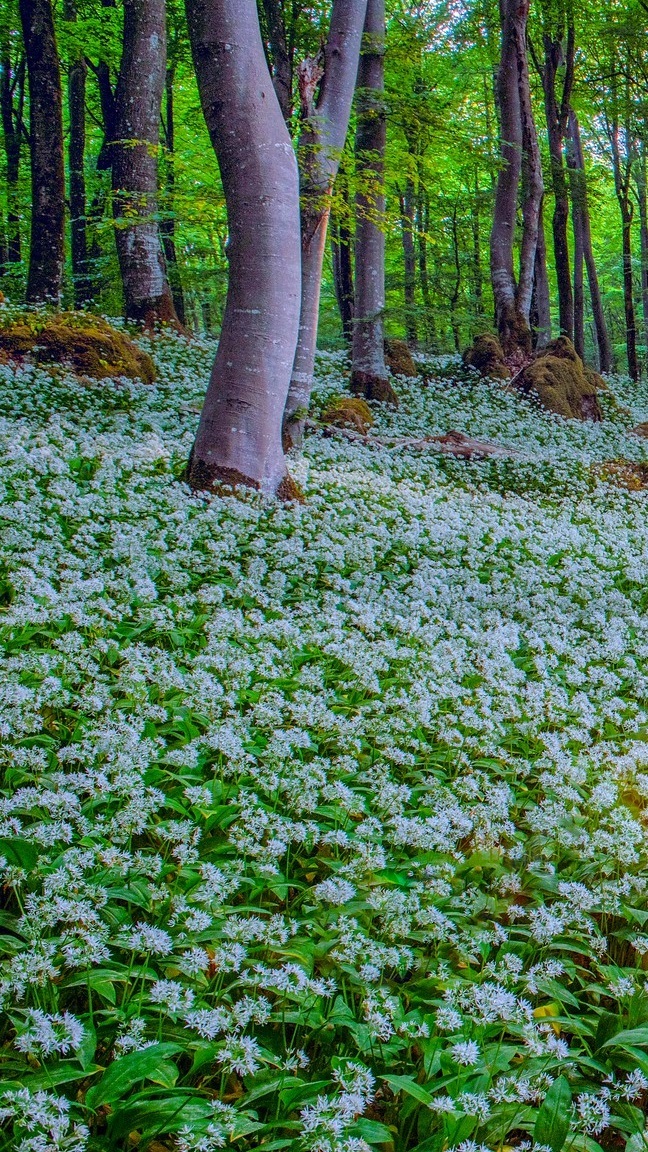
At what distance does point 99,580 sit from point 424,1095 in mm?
3614

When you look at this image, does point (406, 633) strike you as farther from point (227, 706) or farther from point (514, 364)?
point (514, 364)

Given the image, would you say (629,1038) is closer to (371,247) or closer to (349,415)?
(349,415)

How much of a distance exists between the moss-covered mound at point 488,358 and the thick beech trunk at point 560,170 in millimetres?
3351

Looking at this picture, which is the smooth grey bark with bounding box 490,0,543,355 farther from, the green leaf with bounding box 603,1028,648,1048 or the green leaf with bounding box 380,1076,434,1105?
the green leaf with bounding box 380,1076,434,1105

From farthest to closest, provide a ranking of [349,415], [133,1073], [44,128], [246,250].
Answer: [44,128] < [349,415] < [246,250] < [133,1073]

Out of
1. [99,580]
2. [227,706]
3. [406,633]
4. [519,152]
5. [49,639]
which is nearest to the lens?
[227,706]

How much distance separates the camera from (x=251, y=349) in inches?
298

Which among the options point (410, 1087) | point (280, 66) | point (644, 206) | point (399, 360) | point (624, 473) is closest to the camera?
point (410, 1087)

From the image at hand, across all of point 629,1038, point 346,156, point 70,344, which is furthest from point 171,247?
point 629,1038

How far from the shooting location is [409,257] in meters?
23.9

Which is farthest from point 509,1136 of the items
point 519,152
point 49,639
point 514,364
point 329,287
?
point 329,287

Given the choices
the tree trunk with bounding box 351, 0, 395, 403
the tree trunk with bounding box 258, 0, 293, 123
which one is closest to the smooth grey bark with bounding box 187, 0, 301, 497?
the tree trunk with bounding box 258, 0, 293, 123

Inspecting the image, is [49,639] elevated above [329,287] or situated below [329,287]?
below

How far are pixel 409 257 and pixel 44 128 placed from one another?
12.7 metres
